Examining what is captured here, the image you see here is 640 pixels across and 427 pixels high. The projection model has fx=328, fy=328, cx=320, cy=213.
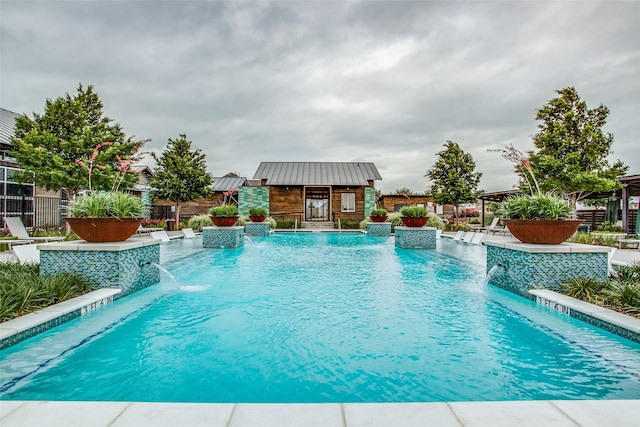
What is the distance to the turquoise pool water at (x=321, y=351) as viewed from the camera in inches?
98.7

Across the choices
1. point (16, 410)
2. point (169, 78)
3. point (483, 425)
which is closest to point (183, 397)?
point (16, 410)

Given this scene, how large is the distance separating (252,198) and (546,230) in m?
22.1

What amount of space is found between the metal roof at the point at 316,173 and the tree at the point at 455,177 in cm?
516

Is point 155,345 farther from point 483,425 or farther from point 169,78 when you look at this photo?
point 169,78

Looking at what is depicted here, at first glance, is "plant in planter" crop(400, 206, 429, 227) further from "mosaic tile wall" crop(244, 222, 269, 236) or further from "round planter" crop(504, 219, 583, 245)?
"mosaic tile wall" crop(244, 222, 269, 236)

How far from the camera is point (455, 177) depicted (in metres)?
21.5

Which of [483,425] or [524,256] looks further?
[524,256]

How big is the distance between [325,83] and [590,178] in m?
12.8

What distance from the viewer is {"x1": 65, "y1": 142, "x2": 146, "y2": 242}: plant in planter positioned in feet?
17.3

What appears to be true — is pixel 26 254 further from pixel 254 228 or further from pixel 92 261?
pixel 254 228

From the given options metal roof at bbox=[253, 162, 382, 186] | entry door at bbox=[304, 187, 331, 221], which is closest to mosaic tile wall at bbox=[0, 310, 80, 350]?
metal roof at bbox=[253, 162, 382, 186]

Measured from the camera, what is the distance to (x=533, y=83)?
43.9ft

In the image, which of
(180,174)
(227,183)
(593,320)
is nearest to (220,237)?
(180,174)

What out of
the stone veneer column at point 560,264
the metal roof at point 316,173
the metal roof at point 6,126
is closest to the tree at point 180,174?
the metal roof at point 316,173
